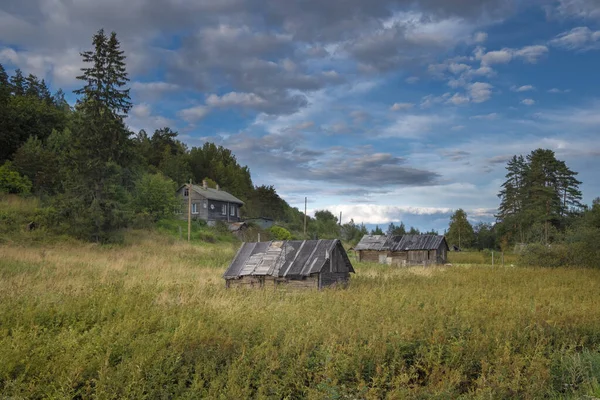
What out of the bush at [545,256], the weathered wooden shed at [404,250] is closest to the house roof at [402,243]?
the weathered wooden shed at [404,250]

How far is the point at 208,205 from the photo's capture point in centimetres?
5622

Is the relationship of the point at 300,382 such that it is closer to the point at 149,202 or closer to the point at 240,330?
the point at 240,330

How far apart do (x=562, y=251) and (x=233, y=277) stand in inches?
927

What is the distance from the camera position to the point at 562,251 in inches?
1151

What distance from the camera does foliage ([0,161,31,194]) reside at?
36.5 m

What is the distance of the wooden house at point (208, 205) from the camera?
184 feet

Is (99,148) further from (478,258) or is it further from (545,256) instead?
(478,258)

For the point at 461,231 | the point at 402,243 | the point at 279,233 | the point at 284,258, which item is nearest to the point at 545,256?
the point at 402,243

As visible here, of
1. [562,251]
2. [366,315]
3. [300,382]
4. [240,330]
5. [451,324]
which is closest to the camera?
[300,382]

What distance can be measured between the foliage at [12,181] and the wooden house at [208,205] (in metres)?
19.7

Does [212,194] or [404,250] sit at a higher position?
[212,194]

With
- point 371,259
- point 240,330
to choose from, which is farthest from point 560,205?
point 240,330

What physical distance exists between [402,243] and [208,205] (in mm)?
25382

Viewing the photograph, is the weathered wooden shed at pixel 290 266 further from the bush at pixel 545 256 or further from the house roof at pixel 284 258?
the bush at pixel 545 256
